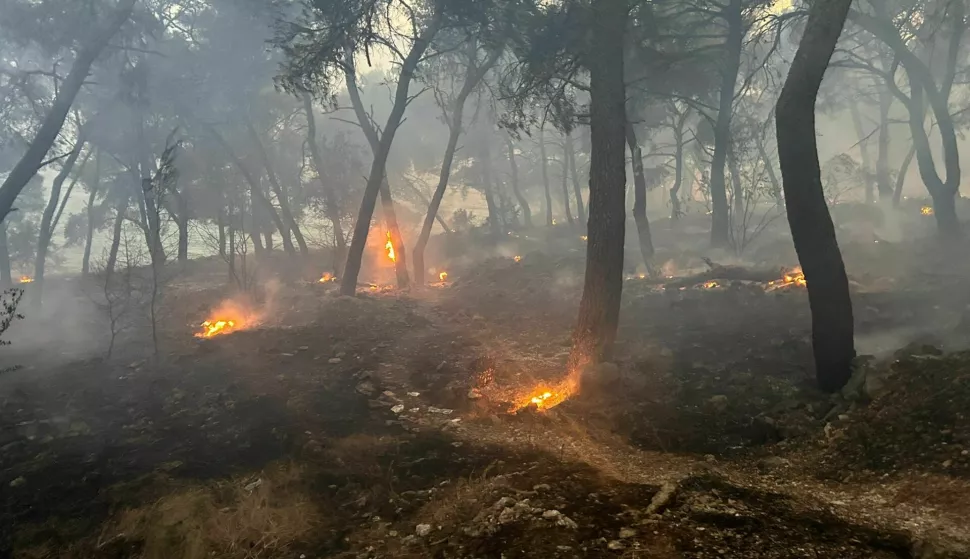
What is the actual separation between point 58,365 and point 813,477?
13086 mm

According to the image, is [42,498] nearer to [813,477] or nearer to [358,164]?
[813,477]

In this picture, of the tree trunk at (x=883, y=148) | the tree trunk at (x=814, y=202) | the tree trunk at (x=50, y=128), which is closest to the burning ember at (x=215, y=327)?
the tree trunk at (x=50, y=128)

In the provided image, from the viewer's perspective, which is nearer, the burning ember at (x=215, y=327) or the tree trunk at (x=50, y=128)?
the tree trunk at (x=50, y=128)

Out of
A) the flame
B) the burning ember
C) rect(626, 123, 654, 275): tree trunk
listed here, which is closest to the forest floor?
the burning ember

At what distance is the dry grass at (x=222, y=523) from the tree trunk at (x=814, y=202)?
546 centimetres

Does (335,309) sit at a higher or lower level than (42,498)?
higher

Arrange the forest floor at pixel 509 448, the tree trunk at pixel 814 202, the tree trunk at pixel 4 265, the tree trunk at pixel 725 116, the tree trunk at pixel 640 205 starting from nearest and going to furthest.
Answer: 1. the forest floor at pixel 509 448
2. the tree trunk at pixel 814 202
3. the tree trunk at pixel 640 205
4. the tree trunk at pixel 725 116
5. the tree trunk at pixel 4 265

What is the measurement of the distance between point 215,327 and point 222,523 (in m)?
10.1

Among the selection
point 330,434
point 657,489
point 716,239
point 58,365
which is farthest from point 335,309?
point 716,239

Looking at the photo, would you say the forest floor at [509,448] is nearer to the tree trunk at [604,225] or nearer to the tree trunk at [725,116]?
the tree trunk at [604,225]

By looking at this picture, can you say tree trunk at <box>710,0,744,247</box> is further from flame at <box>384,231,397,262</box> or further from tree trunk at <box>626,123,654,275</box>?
flame at <box>384,231,397,262</box>

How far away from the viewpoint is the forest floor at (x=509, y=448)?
3.91 meters

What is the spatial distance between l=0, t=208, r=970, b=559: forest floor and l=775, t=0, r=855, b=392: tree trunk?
15.4 inches

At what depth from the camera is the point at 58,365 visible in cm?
1120
